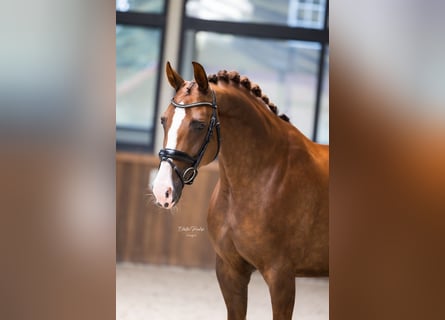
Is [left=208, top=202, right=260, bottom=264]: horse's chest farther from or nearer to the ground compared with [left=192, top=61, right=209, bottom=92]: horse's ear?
nearer to the ground

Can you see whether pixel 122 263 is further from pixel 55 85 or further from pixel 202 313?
pixel 55 85

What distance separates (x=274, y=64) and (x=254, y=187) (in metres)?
0.50

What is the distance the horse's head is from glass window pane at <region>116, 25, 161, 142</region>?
0.54 metres

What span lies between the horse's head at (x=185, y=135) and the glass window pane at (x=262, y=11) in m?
0.39

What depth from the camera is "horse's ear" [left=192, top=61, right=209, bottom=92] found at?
3.28ft

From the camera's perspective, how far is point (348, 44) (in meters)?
0.68

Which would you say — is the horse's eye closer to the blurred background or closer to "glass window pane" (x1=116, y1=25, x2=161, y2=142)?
the blurred background

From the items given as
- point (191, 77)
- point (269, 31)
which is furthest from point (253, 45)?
point (191, 77)

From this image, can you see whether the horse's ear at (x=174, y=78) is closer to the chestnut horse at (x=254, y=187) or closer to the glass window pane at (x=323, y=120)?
the chestnut horse at (x=254, y=187)

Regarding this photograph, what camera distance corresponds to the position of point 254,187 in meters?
1.13

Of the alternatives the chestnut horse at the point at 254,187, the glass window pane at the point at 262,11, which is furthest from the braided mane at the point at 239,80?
the glass window pane at the point at 262,11

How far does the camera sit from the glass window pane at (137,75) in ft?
5.04

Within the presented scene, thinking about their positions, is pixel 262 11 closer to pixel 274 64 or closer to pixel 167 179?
pixel 274 64

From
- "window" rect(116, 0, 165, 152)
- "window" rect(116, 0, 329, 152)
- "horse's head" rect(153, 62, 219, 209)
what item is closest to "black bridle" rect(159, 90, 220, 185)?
"horse's head" rect(153, 62, 219, 209)
